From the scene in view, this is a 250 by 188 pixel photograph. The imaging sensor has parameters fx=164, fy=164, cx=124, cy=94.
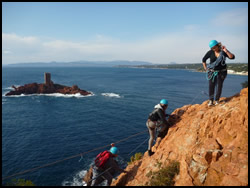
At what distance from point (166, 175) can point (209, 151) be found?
1.90 m

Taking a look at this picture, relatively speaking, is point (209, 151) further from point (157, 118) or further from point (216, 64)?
point (216, 64)

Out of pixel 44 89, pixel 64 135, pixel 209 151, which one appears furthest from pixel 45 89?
pixel 209 151

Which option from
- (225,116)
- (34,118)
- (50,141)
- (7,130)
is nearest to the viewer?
(225,116)

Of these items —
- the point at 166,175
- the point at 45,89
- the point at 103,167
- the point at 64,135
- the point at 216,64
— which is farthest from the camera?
the point at 45,89

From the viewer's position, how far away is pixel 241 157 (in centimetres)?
539

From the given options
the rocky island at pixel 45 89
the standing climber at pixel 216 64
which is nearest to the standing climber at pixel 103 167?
the standing climber at pixel 216 64

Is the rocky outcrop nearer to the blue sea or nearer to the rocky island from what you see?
the rocky island

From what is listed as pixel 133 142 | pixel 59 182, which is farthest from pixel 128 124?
pixel 59 182

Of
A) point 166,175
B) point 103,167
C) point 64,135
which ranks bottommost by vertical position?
point 64,135

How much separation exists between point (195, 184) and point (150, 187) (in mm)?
1697

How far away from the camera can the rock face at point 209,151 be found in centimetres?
543

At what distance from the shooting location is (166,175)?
21.4ft

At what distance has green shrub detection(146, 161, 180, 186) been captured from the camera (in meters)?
6.28

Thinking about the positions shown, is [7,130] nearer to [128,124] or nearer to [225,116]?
[128,124]
